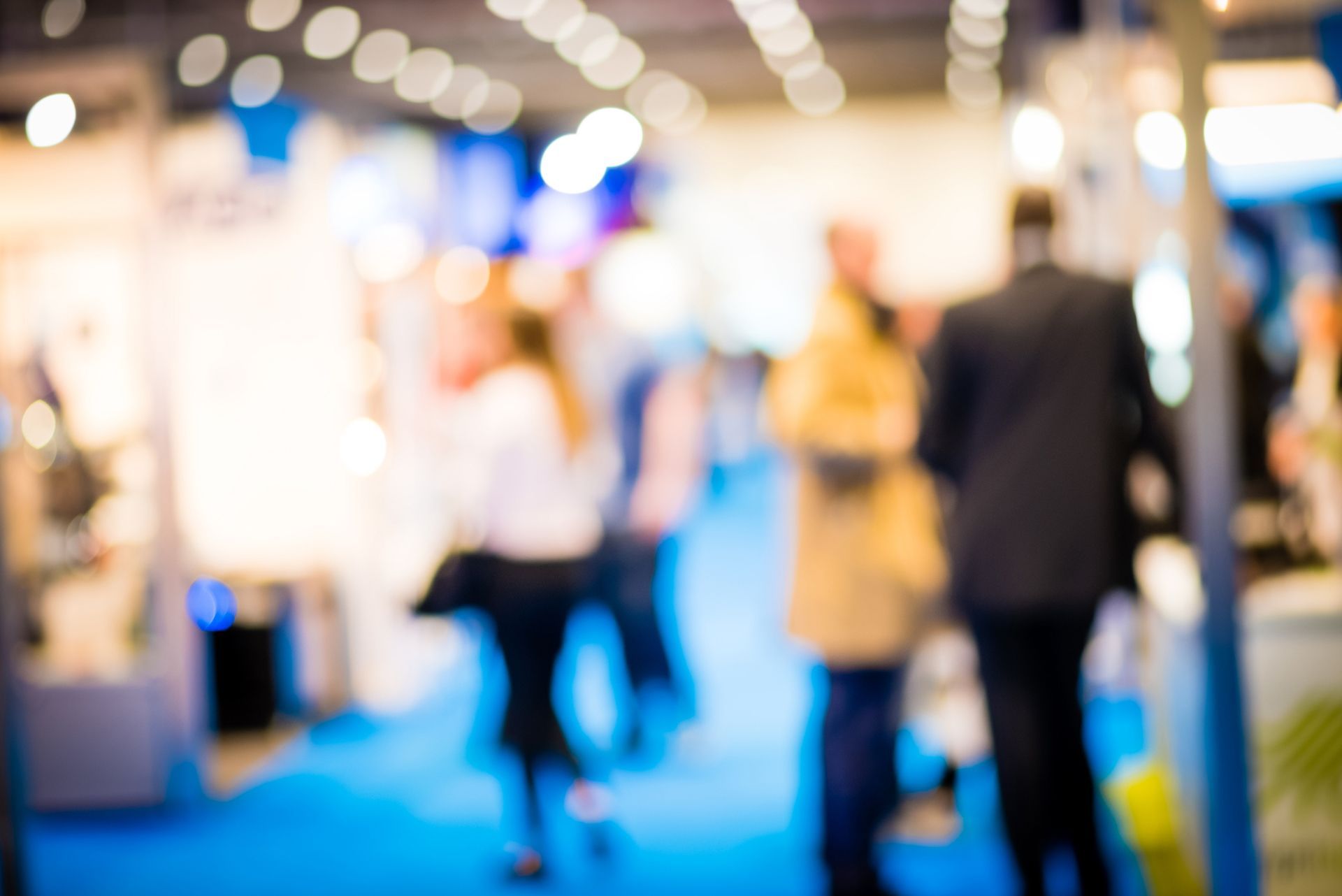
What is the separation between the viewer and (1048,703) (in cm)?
317

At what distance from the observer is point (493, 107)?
13953 millimetres

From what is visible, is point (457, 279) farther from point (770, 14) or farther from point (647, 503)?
point (770, 14)

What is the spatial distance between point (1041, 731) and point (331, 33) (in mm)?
7866

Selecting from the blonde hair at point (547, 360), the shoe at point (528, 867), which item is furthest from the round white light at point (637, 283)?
the shoe at point (528, 867)

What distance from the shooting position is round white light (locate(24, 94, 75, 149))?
5117 mm

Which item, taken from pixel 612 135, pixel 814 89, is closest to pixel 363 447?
pixel 814 89

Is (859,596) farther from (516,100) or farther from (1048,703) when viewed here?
(516,100)

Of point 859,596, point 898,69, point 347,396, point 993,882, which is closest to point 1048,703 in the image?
point 859,596

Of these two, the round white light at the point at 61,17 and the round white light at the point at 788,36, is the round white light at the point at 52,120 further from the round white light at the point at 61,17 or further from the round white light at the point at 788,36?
the round white light at the point at 788,36

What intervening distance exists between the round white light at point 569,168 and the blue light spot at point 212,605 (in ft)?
35.0

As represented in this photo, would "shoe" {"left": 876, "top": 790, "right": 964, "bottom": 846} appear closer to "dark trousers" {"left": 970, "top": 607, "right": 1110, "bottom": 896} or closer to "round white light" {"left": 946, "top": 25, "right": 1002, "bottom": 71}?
"dark trousers" {"left": 970, "top": 607, "right": 1110, "bottom": 896}

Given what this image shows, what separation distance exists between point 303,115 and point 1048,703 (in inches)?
196

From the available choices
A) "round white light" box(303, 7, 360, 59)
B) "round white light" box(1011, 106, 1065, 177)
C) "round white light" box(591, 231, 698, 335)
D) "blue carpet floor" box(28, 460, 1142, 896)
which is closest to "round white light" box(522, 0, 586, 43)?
"round white light" box(303, 7, 360, 59)

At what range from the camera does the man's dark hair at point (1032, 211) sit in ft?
10.5
